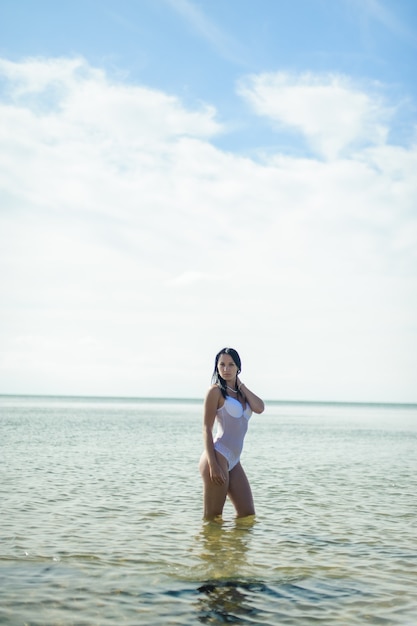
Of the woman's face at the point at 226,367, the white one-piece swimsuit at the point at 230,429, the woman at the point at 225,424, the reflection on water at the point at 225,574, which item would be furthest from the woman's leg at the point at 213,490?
the woman's face at the point at 226,367

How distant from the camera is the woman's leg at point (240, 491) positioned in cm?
914

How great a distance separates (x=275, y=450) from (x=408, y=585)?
19.7 m

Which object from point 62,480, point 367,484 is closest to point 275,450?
point 367,484

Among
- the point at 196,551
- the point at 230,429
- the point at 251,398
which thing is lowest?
the point at 196,551

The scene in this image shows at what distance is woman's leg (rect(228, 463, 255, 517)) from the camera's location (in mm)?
9141

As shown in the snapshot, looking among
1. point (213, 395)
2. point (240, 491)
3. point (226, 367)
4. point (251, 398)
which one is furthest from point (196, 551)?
point (226, 367)

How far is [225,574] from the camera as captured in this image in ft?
24.0

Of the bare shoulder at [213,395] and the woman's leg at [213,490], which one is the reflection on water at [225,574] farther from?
the bare shoulder at [213,395]

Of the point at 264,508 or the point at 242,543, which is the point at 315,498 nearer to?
the point at 264,508

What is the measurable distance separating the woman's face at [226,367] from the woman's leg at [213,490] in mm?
1188

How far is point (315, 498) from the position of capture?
1348 centimetres

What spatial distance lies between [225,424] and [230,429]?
4.2 inches

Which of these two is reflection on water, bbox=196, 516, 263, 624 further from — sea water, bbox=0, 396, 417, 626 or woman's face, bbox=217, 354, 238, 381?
woman's face, bbox=217, 354, 238, 381

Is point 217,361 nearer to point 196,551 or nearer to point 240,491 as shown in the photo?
point 240,491
